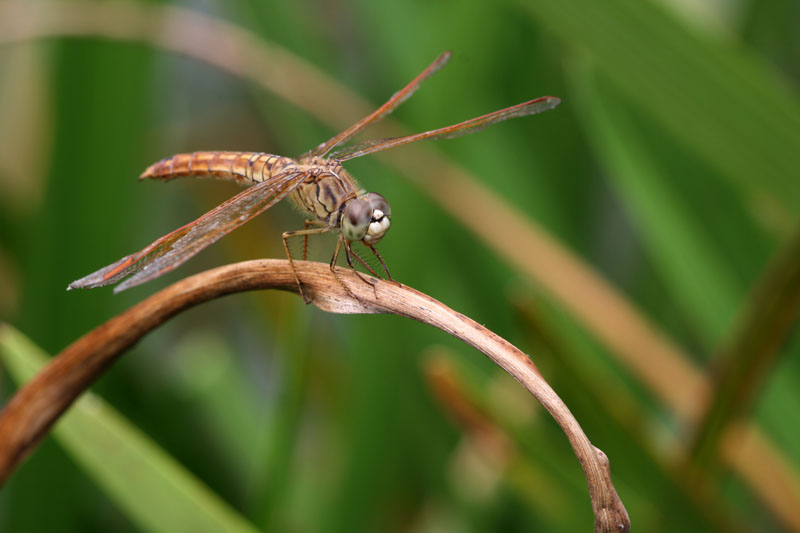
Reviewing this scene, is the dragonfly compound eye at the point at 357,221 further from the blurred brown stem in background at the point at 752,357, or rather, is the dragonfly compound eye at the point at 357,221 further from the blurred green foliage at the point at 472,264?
the blurred brown stem in background at the point at 752,357

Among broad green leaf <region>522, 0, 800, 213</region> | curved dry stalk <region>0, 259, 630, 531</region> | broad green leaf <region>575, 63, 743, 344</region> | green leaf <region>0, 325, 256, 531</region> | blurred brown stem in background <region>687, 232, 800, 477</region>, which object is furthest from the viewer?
broad green leaf <region>575, 63, 743, 344</region>

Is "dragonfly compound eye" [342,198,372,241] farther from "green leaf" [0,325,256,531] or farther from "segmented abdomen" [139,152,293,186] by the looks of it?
"green leaf" [0,325,256,531]

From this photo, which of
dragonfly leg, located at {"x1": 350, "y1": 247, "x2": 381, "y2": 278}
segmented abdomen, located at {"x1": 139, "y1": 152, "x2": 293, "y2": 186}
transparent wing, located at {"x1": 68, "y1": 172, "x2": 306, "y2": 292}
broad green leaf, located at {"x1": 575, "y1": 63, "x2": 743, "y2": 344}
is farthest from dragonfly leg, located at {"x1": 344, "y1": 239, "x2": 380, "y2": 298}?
broad green leaf, located at {"x1": 575, "y1": 63, "x2": 743, "y2": 344}

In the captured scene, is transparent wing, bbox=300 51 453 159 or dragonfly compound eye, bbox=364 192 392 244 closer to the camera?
dragonfly compound eye, bbox=364 192 392 244

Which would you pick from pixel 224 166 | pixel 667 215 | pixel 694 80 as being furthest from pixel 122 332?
pixel 667 215

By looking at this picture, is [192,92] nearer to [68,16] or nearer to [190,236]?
[68,16]

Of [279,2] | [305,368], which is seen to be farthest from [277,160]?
[279,2]

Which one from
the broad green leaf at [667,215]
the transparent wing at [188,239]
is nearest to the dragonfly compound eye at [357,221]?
the transparent wing at [188,239]

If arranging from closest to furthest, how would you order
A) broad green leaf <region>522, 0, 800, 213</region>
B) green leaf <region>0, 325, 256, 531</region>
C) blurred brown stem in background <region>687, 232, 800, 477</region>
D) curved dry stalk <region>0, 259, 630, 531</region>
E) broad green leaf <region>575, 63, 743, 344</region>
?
curved dry stalk <region>0, 259, 630, 531</region> < green leaf <region>0, 325, 256, 531</region> < blurred brown stem in background <region>687, 232, 800, 477</region> < broad green leaf <region>522, 0, 800, 213</region> < broad green leaf <region>575, 63, 743, 344</region>
